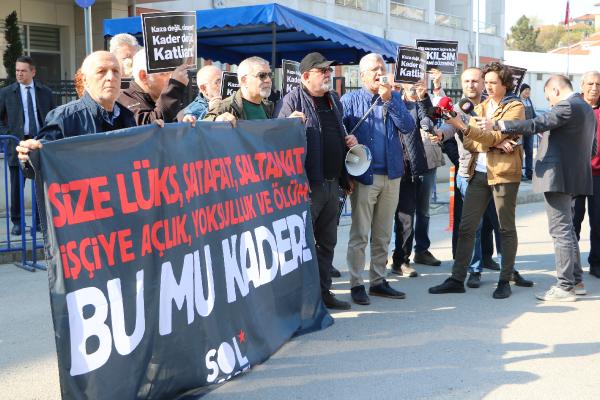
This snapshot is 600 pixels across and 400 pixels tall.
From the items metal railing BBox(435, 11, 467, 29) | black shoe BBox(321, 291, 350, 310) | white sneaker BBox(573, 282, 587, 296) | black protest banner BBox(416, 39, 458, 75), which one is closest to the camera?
black shoe BBox(321, 291, 350, 310)

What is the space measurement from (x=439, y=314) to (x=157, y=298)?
3.09 meters

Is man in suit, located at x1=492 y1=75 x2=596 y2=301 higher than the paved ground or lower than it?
higher

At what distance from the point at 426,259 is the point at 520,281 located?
4.41 ft

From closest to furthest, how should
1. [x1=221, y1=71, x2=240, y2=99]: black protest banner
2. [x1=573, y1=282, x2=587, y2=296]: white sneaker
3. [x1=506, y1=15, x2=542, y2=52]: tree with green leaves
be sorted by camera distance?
1. [x1=573, y1=282, x2=587, y2=296]: white sneaker
2. [x1=221, y1=71, x2=240, y2=99]: black protest banner
3. [x1=506, y1=15, x2=542, y2=52]: tree with green leaves

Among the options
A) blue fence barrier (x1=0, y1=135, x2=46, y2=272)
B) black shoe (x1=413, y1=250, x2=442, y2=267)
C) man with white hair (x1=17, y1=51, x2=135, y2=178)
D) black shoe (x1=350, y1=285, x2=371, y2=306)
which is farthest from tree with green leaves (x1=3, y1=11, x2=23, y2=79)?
man with white hair (x1=17, y1=51, x2=135, y2=178)

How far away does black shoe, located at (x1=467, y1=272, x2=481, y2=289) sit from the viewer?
7.75m

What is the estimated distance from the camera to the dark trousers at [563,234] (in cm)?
711

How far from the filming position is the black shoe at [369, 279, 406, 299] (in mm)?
7207

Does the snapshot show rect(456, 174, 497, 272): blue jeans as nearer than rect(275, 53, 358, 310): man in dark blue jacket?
No

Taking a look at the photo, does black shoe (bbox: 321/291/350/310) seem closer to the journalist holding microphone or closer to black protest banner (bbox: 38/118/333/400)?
black protest banner (bbox: 38/118/333/400)

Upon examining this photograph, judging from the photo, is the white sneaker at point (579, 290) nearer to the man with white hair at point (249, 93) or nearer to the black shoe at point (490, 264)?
the black shoe at point (490, 264)

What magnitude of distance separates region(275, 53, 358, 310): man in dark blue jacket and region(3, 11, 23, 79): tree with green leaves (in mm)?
11758

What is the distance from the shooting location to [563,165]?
278 inches

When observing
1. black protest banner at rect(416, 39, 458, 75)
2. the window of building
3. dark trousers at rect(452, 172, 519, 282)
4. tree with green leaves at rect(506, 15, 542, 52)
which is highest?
tree with green leaves at rect(506, 15, 542, 52)
